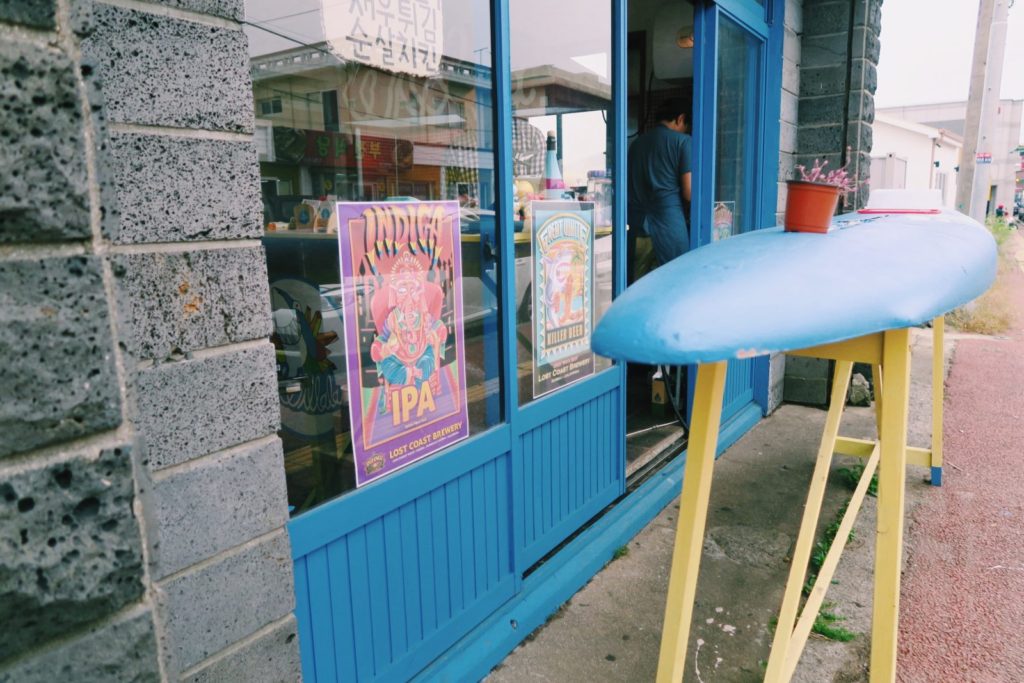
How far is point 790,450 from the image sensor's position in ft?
15.1

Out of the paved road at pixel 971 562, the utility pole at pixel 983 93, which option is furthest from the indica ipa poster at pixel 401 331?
the utility pole at pixel 983 93

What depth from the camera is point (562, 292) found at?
9.95ft

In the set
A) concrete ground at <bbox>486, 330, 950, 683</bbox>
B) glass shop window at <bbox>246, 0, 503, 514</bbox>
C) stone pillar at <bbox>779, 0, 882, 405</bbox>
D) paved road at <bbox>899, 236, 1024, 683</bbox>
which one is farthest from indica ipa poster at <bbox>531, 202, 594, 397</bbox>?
stone pillar at <bbox>779, 0, 882, 405</bbox>

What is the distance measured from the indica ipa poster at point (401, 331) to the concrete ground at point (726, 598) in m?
0.93

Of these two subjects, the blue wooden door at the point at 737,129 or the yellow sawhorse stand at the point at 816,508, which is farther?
the blue wooden door at the point at 737,129

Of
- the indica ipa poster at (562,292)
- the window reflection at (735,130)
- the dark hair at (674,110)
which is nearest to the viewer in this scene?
the indica ipa poster at (562,292)

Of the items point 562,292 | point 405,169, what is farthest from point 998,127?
point 405,169

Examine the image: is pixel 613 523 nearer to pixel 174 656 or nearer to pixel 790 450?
pixel 790 450

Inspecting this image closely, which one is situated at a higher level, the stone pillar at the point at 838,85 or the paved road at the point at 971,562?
the stone pillar at the point at 838,85

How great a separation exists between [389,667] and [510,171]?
66.1 inches

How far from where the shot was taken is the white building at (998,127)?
41.9m

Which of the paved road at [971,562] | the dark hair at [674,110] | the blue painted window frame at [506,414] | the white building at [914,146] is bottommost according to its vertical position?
the paved road at [971,562]

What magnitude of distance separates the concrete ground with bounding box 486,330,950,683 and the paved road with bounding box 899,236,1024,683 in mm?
166

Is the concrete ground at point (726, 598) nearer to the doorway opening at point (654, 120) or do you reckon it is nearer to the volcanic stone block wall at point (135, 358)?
the doorway opening at point (654, 120)
